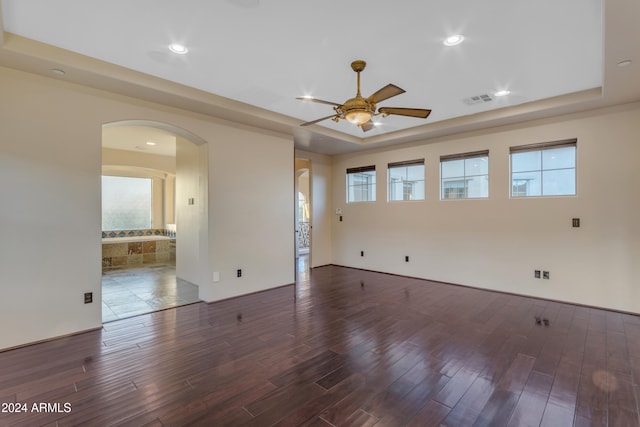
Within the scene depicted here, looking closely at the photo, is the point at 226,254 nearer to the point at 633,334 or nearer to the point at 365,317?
the point at 365,317

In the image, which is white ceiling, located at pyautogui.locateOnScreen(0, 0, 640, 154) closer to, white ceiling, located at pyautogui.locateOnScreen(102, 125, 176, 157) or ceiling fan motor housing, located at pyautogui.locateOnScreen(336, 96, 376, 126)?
ceiling fan motor housing, located at pyautogui.locateOnScreen(336, 96, 376, 126)

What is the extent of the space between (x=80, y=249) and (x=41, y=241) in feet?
1.08

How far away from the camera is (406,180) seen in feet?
19.8

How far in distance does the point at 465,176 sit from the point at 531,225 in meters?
1.29

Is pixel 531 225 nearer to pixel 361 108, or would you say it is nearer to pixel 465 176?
pixel 465 176

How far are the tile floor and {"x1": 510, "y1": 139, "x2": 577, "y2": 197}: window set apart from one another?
530 cm

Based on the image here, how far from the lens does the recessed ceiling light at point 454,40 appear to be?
256 cm

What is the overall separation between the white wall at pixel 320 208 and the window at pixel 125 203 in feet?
17.2

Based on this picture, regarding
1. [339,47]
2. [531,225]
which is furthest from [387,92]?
[531,225]

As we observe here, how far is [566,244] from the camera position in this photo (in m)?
4.21

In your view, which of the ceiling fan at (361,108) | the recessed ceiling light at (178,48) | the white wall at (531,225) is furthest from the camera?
the white wall at (531,225)

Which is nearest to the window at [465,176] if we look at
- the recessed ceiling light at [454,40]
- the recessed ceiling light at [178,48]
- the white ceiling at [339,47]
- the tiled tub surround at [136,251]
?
the white ceiling at [339,47]

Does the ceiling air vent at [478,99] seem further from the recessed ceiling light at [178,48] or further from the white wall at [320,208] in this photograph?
the white wall at [320,208]

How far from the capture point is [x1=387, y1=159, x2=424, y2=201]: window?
582cm
